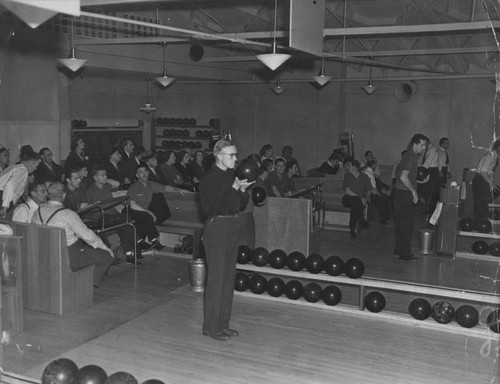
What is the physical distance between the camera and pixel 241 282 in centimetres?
532

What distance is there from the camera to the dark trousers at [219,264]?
3943 mm

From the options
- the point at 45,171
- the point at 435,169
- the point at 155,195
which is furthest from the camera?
the point at 435,169

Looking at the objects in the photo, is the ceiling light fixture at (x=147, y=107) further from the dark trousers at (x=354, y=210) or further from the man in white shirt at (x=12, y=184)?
the man in white shirt at (x=12, y=184)

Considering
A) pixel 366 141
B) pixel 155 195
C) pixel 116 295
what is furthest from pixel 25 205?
pixel 366 141

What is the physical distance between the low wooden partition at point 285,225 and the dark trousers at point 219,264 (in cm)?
237

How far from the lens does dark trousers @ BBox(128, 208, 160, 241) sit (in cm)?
664

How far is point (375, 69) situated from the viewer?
13953 millimetres

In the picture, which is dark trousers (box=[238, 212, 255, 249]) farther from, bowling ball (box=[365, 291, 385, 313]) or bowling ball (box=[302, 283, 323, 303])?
bowling ball (box=[365, 291, 385, 313])

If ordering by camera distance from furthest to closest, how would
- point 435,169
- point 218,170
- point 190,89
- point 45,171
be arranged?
point 190,89
point 435,169
point 45,171
point 218,170

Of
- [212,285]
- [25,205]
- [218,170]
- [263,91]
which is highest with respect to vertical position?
[263,91]

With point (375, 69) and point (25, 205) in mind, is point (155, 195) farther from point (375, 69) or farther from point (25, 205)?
point (375, 69)

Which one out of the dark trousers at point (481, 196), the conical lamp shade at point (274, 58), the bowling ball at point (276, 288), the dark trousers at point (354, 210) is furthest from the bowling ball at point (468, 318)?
the dark trousers at point (354, 210)

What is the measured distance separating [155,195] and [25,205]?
1.86m

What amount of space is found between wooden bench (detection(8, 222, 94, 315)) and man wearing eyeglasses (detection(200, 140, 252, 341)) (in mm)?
1402
